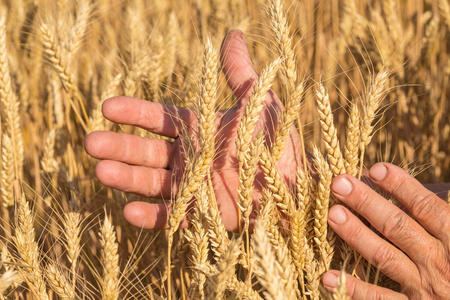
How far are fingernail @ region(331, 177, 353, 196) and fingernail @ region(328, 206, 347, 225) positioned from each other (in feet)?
0.20

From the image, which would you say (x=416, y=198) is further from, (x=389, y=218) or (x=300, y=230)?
(x=300, y=230)

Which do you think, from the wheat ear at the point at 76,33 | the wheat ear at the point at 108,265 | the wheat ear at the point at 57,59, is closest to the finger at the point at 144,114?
the wheat ear at the point at 57,59

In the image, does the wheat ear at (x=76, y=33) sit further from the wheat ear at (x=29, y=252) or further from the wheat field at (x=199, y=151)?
the wheat ear at (x=29, y=252)

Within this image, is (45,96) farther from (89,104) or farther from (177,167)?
(177,167)

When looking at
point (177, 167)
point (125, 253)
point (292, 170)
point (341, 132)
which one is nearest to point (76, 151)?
point (125, 253)

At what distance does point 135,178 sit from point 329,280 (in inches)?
28.7

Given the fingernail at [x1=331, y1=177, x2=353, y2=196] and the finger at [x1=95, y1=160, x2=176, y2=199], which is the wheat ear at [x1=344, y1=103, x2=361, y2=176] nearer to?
the fingernail at [x1=331, y1=177, x2=353, y2=196]

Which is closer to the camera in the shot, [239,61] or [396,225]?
[396,225]

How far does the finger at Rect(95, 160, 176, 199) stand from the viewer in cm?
142

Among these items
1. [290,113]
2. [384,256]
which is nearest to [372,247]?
[384,256]

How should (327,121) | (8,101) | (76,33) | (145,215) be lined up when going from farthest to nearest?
1. (76,33)
2. (8,101)
3. (145,215)
4. (327,121)

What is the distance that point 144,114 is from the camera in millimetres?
1554

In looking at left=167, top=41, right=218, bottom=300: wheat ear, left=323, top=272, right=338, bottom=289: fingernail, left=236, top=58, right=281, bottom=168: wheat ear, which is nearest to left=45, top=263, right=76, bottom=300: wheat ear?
left=167, top=41, right=218, bottom=300: wheat ear

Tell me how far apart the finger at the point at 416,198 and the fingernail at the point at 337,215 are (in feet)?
0.54
